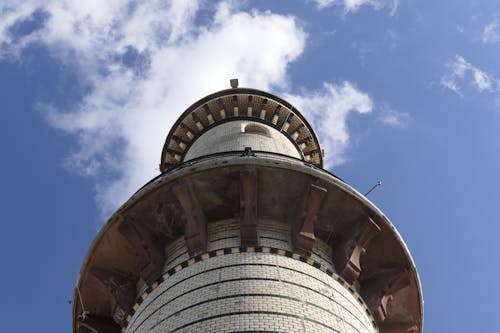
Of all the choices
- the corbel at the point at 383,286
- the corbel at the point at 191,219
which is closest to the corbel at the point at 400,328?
the corbel at the point at 383,286

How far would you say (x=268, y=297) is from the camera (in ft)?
34.9

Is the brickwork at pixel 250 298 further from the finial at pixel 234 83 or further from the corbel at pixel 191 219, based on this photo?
the finial at pixel 234 83

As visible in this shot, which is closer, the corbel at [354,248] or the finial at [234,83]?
the corbel at [354,248]

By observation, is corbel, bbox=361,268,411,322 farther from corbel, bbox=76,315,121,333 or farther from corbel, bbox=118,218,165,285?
corbel, bbox=76,315,121,333

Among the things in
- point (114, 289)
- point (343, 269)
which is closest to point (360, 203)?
point (343, 269)

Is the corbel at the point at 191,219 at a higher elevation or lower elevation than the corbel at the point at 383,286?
higher

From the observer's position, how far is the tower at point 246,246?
11.8 metres

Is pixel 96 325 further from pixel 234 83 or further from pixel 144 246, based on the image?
pixel 234 83

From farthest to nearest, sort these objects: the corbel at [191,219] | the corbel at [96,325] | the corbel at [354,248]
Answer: the corbel at [96,325]
the corbel at [354,248]
the corbel at [191,219]

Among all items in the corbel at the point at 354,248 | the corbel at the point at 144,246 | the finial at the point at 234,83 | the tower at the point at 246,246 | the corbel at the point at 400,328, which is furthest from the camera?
the finial at the point at 234,83

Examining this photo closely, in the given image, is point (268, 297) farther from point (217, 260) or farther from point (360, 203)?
point (360, 203)

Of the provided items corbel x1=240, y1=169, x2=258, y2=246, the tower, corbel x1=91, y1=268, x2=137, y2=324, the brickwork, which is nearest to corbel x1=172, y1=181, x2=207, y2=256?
the tower

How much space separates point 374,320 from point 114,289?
193 inches

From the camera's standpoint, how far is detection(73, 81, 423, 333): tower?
11773mm
